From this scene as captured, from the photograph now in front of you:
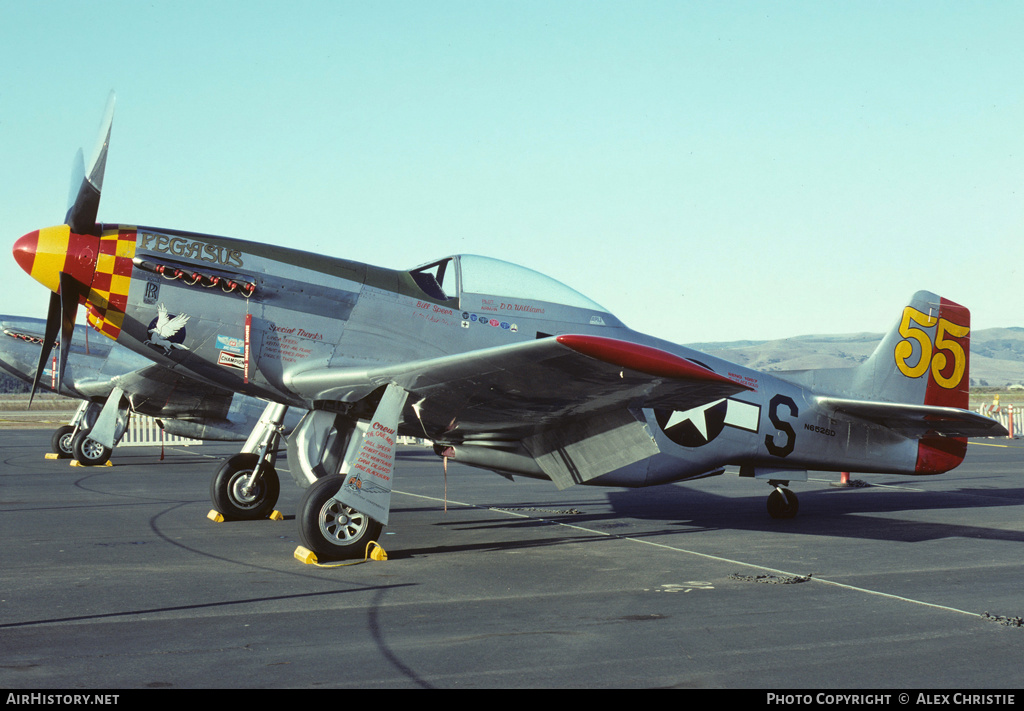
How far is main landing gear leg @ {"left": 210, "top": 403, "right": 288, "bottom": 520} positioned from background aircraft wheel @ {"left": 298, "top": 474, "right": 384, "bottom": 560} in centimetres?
251

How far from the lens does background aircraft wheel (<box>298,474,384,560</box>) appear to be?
667 cm

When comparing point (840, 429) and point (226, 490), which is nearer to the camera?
point (226, 490)

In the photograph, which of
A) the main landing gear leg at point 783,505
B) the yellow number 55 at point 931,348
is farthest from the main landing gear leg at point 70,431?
the yellow number 55 at point 931,348

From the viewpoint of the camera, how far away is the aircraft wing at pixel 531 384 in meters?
5.72

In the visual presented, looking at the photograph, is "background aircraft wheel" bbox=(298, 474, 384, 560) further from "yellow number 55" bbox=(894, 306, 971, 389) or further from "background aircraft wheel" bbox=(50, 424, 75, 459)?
"background aircraft wheel" bbox=(50, 424, 75, 459)

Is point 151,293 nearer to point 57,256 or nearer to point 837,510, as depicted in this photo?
point 57,256

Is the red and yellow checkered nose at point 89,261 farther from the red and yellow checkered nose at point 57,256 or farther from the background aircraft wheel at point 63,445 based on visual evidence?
the background aircraft wheel at point 63,445

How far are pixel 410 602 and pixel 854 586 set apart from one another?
3321mm

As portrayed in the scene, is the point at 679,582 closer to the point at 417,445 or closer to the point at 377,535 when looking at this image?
the point at 377,535

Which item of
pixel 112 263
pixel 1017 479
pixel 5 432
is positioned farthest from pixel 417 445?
pixel 112 263

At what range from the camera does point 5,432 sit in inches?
1229

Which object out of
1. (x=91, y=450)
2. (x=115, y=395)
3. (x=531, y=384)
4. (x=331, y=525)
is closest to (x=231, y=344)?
(x=331, y=525)

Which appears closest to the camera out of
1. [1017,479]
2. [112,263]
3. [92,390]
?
[112,263]

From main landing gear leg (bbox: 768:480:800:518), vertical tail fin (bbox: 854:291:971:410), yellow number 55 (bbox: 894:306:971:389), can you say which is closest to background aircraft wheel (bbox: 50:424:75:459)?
main landing gear leg (bbox: 768:480:800:518)
